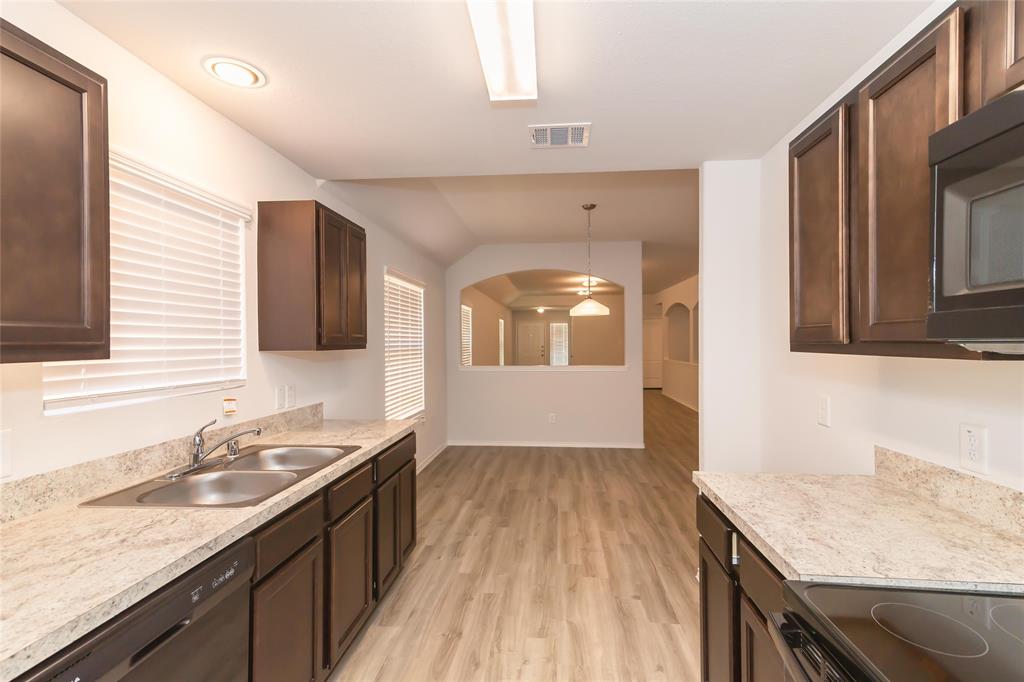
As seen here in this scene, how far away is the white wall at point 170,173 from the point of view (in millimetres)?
1362

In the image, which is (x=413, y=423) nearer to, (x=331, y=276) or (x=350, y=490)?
(x=350, y=490)

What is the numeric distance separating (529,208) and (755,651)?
3.89 metres

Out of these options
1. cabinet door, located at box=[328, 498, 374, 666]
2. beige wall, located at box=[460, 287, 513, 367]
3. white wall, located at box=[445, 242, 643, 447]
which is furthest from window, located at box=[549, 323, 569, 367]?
cabinet door, located at box=[328, 498, 374, 666]

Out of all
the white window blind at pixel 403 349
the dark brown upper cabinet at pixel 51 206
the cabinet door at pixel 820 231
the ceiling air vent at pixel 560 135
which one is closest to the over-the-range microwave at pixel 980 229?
the cabinet door at pixel 820 231

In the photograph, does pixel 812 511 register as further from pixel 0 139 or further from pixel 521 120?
pixel 0 139

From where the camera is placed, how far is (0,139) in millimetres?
1035

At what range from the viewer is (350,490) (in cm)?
→ 204

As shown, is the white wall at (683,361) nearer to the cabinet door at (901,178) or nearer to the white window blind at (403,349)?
the white window blind at (403,349)

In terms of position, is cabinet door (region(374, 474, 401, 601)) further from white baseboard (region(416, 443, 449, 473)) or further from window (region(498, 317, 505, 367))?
window (region(498, 317, 505, 367))

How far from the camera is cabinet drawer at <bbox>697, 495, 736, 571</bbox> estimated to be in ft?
4.82

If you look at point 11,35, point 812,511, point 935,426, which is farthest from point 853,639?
point 11,35

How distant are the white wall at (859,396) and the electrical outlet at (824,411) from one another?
→ 24mm

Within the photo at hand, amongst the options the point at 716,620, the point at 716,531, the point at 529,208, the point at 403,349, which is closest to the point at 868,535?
the point at 716,531

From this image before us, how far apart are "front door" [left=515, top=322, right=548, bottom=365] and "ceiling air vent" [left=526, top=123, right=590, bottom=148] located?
1178 cm
